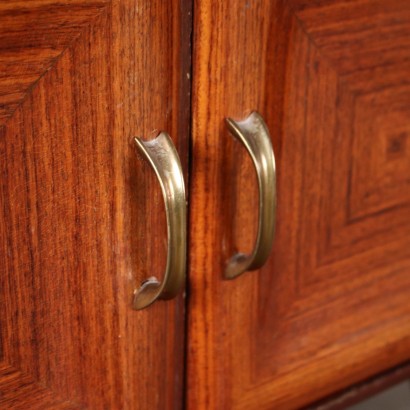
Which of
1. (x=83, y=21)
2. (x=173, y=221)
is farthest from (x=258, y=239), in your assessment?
(x=83, y=21)

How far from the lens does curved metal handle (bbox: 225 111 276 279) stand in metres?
0.45

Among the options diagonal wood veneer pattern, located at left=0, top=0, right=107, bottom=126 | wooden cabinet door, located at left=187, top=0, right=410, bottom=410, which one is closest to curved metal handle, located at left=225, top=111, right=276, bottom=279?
wooden cabinet door, located at left=187, top=0, right=410, bottom=410

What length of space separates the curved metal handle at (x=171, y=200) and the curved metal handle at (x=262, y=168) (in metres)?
0.05

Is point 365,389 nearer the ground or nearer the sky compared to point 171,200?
nearer the ground

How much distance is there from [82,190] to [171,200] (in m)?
0.05

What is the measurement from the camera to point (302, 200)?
51cm

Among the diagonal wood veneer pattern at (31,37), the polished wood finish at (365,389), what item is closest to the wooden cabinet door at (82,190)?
the diagonal wood veneer pattern at (31,37)

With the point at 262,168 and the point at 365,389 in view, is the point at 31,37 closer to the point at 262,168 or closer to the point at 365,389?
the point at 262,168

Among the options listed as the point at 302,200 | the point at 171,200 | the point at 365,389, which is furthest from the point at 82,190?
the point at 365,389

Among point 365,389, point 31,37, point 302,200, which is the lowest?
point 365,389

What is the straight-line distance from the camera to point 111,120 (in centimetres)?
41

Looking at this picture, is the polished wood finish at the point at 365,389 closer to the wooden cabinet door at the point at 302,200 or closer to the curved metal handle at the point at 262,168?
the wooden cabinet door at the point at 302,200

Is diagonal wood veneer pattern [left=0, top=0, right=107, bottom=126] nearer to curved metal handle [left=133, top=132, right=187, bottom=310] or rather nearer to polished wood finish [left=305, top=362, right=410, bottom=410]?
curved metal handle [left=133, top=132, right=187, bottom=310]

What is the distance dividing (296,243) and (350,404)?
162 mm
